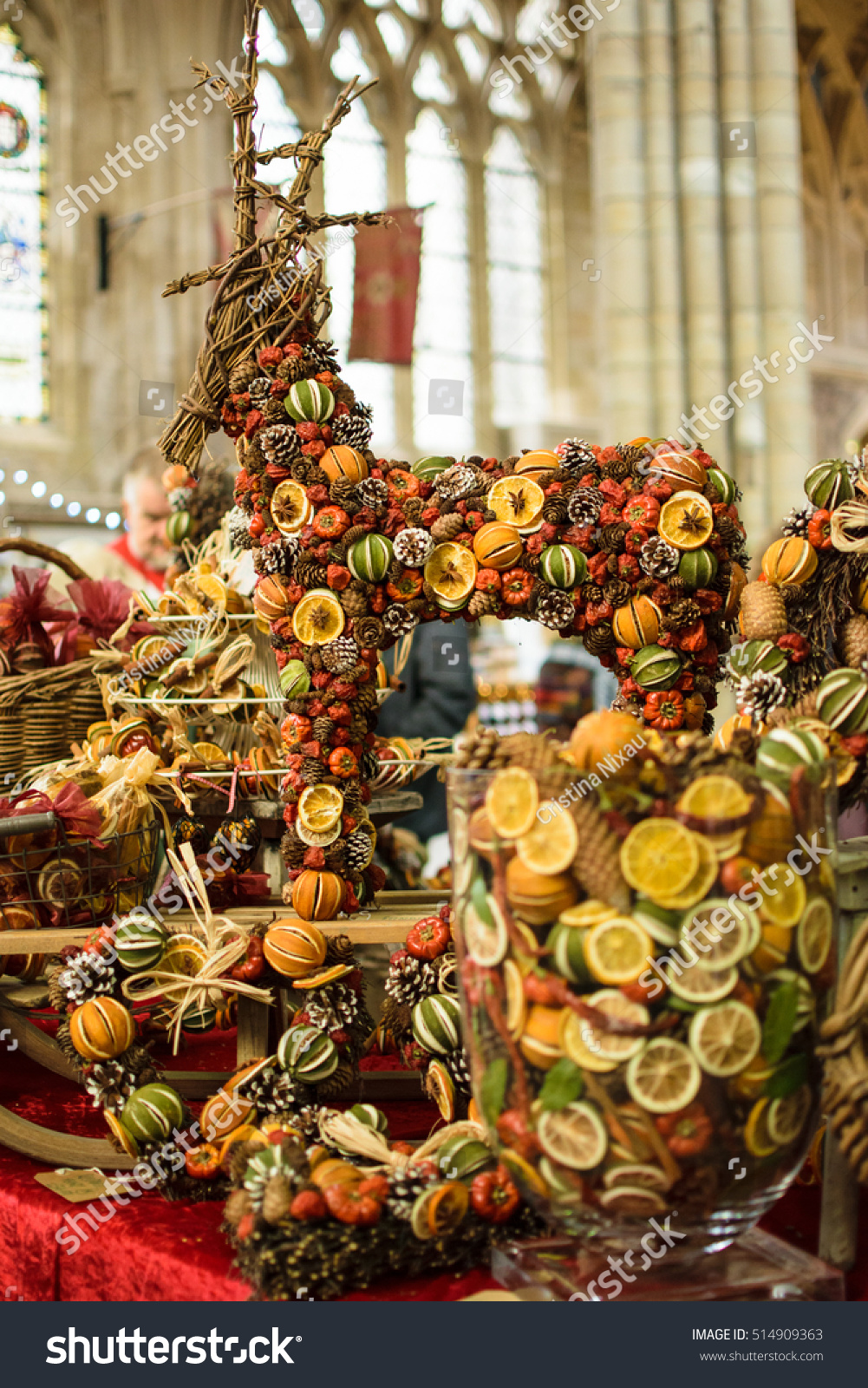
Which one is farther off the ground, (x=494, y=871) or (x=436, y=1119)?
(x=494, y=871)

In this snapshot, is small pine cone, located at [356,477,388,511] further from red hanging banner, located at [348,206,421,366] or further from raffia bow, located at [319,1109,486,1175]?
red hanging banner, located at [348,206,421,366]

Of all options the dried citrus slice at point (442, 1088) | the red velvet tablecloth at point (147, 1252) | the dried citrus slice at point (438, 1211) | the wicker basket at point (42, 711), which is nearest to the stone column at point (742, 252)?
the wicker basket at point (42, 711)

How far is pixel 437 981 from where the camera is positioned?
1.04m

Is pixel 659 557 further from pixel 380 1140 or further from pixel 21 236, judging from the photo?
pixel 21 236

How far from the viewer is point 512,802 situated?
61cm

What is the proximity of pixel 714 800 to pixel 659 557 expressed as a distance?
1.57ft

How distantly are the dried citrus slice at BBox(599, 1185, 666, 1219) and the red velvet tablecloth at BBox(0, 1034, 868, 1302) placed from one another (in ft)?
0.52

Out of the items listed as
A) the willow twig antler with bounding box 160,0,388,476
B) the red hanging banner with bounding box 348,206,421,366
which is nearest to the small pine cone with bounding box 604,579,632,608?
the willow twig antler with bounding box 160,0,388,476

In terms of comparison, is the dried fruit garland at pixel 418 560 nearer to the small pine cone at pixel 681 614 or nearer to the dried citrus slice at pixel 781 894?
the small pine cone at pixel 681 614

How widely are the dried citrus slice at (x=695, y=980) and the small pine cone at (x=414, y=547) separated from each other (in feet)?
1.85

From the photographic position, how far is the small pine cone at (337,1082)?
1.00 metres

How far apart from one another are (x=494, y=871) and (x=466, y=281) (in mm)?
7904

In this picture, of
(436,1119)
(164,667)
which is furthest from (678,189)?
(436,1119)

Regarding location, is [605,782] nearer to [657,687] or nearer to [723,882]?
[723,882]
